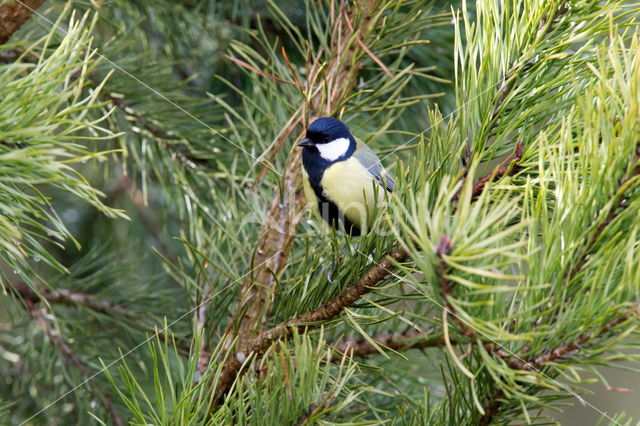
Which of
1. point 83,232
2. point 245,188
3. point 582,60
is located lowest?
point 83,232

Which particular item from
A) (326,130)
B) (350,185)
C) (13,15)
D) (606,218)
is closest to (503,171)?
(606,218)

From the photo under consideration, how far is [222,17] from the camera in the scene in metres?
1.46

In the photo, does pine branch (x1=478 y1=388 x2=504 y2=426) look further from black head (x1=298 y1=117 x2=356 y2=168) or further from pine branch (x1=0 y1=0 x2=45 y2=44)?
pine branch (x1=0 y1=0 x2=45 y2=44)

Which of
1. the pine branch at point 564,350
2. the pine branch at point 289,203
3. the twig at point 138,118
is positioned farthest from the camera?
the twig at point 138,118

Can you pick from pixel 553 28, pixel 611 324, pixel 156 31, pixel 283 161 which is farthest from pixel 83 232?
pixel 611 324

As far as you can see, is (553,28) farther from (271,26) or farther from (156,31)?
(156,31)

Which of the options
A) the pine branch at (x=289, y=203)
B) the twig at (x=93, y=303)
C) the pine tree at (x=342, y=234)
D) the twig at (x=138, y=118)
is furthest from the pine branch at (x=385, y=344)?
the twig at (x=138, y=118)

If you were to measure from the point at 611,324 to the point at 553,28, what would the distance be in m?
0.37

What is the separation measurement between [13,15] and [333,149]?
1.70ft

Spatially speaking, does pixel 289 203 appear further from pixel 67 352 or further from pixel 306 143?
pixel 67 352

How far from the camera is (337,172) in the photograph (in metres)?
1.19

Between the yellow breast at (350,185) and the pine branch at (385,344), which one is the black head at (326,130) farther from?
the pine branch at (385,344)

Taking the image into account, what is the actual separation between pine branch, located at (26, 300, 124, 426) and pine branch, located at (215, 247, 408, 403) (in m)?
0.42

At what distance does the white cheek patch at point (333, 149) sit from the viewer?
42.9 inches
